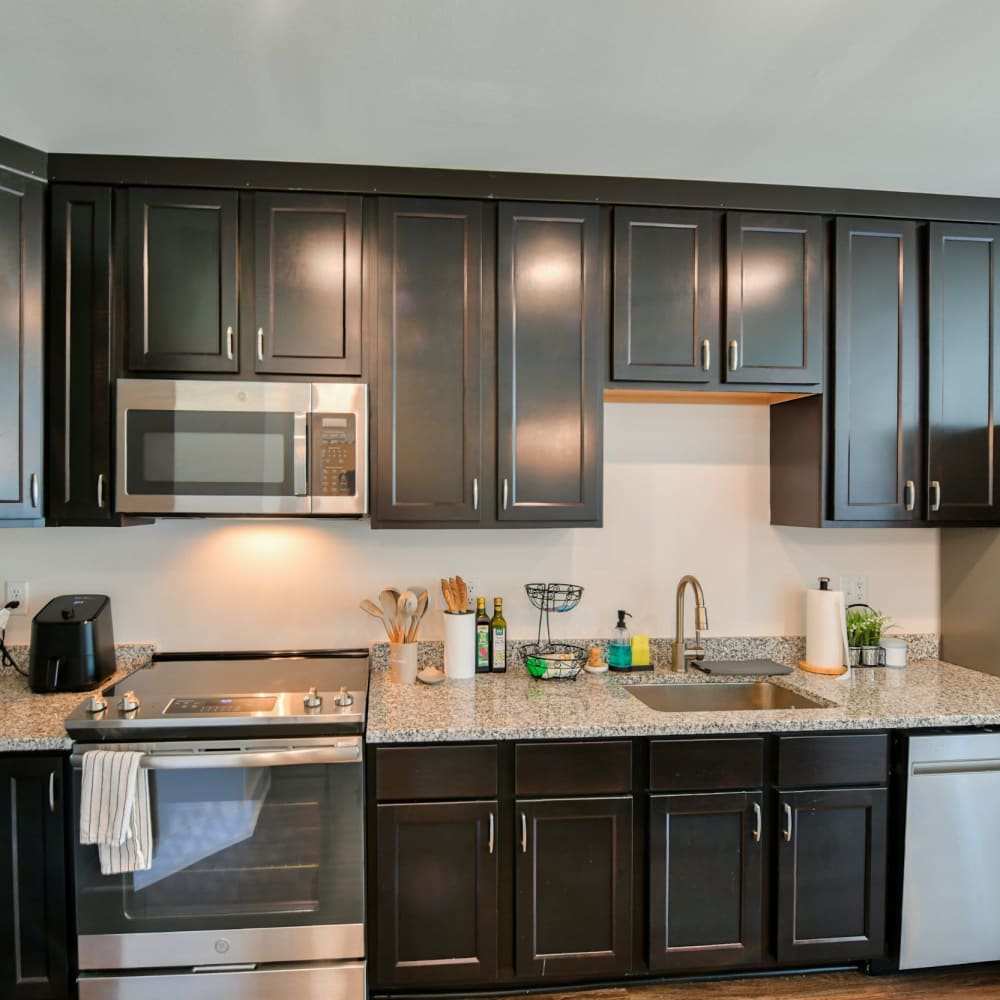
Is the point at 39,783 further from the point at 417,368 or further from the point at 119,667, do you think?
the point at 417,368

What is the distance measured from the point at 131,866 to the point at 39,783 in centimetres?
33

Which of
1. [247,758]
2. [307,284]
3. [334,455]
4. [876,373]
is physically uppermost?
[307,284]

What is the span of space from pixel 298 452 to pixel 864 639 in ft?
7.27

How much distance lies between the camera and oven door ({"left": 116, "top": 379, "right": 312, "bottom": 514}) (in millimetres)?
2105

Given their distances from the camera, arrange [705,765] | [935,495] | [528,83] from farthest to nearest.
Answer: [935,495] < [705,765] < [528,83]

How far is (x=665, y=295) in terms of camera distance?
2303 mm

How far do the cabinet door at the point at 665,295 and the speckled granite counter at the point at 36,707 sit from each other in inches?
77.1

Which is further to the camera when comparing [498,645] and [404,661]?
[498,645]

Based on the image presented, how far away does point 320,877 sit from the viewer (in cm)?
185

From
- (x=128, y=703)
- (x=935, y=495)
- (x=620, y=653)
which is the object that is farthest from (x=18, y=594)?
(x=935, y=495)

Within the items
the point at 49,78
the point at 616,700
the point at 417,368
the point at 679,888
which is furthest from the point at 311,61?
the point at 679,888

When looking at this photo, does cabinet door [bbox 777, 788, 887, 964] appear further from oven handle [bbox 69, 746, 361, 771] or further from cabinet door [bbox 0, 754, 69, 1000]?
cabinet door [bbox 0, 754, 69, 1000]

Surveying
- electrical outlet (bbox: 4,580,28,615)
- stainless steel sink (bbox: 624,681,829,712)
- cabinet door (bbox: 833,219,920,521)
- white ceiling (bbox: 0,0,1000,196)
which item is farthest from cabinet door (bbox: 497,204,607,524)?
electrical outlet (bbox: 4,580,28,615)

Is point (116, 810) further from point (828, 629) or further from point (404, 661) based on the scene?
point (828, 629)
